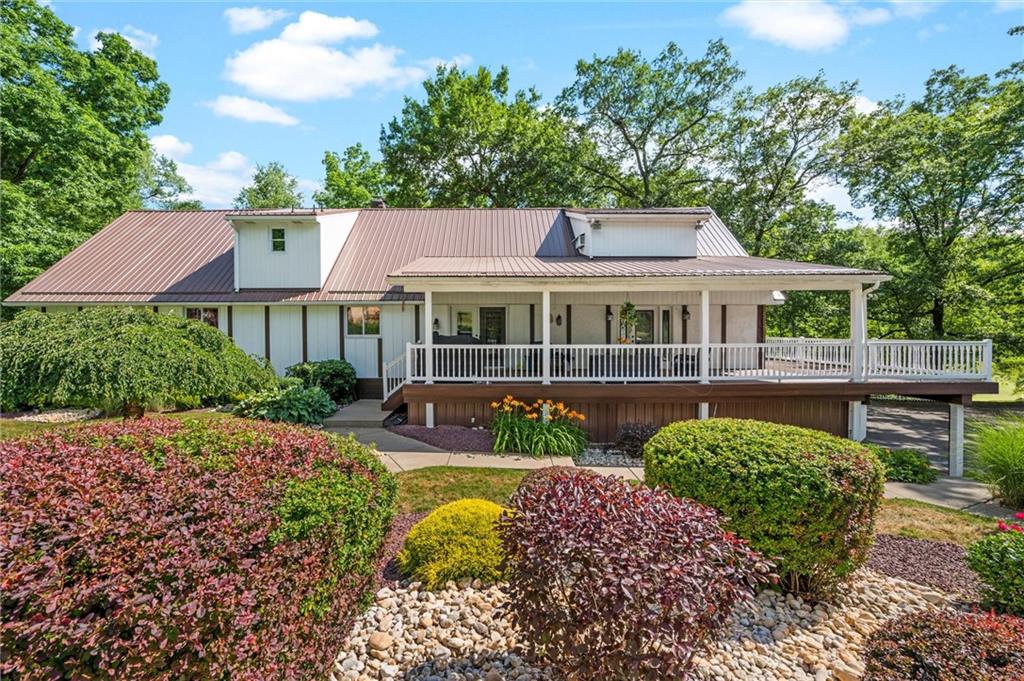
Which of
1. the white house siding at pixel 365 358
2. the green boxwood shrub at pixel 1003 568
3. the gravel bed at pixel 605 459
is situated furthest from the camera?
the white house siding at pixel 365 358

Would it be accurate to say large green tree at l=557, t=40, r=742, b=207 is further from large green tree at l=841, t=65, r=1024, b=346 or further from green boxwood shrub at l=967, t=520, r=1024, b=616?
green boxwood shrub at l=967, t=520, r=1024, b=616

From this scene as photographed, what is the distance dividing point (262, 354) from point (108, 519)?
45.0 feet

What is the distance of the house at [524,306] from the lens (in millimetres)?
10820

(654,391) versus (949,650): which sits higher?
(654,391)

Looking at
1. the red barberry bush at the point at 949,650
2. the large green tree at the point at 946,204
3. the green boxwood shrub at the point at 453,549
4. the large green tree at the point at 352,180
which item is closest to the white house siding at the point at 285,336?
the green boxwood shrub at the point at 453,549

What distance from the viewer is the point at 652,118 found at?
26031mm

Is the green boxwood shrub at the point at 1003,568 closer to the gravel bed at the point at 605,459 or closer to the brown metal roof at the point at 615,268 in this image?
the gravel bed at the point at 605,459

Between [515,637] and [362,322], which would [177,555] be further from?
[362,322]

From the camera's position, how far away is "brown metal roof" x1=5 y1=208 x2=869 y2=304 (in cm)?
1370

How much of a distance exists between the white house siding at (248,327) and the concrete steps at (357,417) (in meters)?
4.16

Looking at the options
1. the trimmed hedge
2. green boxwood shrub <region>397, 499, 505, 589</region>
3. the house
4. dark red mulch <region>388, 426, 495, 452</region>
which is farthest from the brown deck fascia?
green boxwood shrub <region>397, 499, 505, 589</region>

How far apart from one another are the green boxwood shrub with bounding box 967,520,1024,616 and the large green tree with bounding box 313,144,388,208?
32.9 metres

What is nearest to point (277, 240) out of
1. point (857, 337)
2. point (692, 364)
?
point (692, 364)

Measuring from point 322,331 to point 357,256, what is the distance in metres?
3.17
